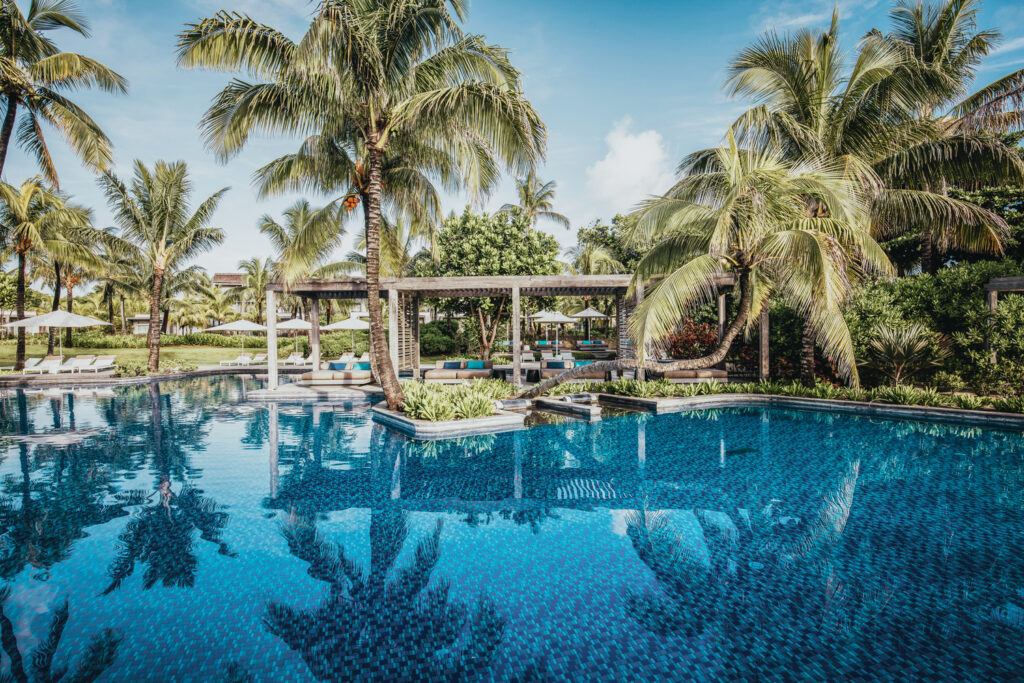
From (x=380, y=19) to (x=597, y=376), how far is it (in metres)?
12.3

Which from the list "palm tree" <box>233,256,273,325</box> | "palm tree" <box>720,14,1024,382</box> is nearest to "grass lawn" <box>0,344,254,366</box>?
"palm tree" <box>233,256,273,325</box>

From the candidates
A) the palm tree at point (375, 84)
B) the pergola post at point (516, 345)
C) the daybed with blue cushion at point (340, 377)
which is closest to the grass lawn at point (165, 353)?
the daybed with blue cushion at point (340, 377)

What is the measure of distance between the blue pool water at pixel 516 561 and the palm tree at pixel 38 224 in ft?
46.4

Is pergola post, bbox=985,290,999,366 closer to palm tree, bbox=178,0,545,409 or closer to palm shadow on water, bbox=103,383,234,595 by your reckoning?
palm tree, bbox=178,0,545,409

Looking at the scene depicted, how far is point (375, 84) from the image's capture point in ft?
30.3

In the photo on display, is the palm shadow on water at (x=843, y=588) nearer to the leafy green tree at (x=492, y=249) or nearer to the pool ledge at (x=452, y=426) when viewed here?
the pool ledge at (x=452, y=426)

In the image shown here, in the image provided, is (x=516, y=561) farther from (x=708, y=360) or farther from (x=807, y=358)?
(x=807, y=358)

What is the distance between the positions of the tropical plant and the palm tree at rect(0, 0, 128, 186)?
1987 centimetres

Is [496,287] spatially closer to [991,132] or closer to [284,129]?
[284,129]

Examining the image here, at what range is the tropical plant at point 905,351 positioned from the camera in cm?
1131

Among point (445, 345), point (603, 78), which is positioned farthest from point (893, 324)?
point (445, 345)

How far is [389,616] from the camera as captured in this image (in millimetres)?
3617

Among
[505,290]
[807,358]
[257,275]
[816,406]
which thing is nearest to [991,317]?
[807,358]

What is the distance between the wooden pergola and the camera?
10.9 m
